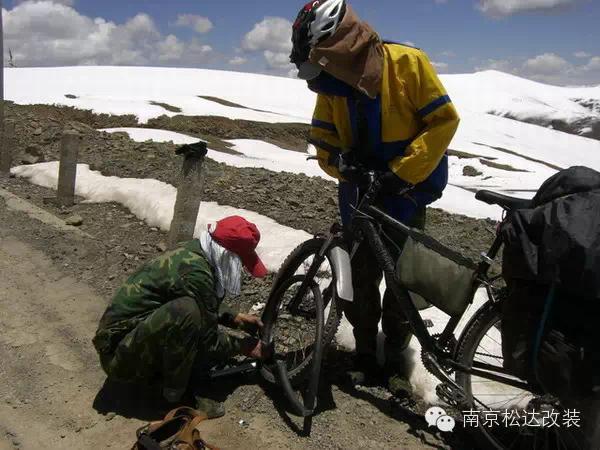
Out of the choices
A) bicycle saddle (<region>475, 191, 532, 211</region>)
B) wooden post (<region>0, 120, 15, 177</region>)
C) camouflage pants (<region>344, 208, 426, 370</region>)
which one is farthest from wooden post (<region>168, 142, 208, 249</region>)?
wooden post (<region>0, 120, 15, 177</region>)

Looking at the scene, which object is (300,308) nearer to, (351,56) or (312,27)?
(351,56)

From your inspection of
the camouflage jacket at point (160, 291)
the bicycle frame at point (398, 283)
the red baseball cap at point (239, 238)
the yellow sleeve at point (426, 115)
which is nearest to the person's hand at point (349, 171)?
the bicycle frame at point (398, 283)

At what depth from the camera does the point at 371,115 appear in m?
3.71

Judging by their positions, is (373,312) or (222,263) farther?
(373,312)

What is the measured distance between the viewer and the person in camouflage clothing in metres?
3.66

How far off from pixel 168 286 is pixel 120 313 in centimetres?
42

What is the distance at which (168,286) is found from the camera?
374 cm

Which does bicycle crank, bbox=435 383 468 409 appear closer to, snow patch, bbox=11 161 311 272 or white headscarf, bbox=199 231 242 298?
white headscarf, bbox=199 231 242 298

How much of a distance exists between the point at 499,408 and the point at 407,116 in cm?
213

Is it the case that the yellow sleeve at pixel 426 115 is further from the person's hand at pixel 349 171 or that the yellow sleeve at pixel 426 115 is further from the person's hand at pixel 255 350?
the person's hand at pixel 255 350

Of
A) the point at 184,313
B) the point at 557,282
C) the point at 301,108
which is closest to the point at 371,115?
the point at 557,282

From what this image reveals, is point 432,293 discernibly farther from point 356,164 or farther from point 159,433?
point 159,433

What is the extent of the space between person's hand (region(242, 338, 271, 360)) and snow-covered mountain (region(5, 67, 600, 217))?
28.3ft

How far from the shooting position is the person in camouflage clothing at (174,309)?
3662 mm
